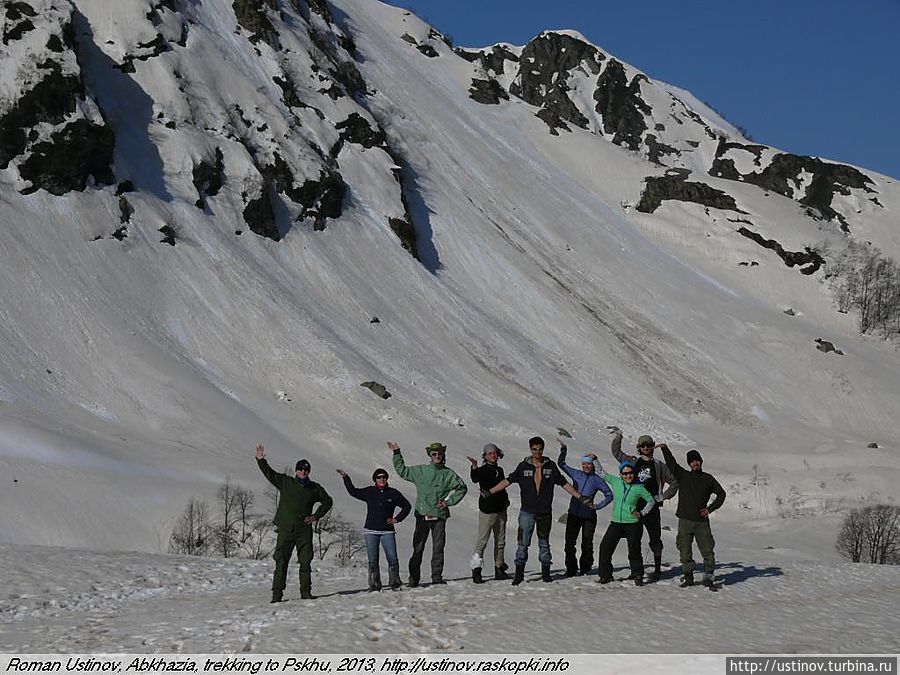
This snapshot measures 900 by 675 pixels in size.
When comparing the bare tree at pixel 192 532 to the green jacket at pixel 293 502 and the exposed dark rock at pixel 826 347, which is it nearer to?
the green jacket at pixel 293 502

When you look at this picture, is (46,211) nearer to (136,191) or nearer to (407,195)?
(136,191)

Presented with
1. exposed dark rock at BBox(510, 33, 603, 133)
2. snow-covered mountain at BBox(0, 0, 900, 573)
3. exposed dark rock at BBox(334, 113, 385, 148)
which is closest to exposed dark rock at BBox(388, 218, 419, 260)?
snow-covered mountain at BBox(0, 0, 900, 573)

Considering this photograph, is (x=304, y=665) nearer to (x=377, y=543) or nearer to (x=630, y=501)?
(x=377, y=543)

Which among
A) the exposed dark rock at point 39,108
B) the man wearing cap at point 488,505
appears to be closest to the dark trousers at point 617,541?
the man wearing cap at point 488,505

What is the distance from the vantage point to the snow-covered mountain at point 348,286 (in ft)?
141

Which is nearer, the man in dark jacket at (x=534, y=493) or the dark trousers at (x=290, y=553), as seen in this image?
the dark trousers at (x=290, y=553)

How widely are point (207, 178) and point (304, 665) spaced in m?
58.2

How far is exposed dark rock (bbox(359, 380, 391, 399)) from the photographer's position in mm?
52312

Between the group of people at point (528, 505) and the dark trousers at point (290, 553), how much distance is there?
0.6 inches

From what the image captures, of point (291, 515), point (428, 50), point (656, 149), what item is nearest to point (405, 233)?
point (428, 50)

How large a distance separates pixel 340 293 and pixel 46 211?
1925cm

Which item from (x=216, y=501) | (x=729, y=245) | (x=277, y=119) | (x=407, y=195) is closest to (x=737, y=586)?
(x=216, y=501)

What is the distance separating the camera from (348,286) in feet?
213

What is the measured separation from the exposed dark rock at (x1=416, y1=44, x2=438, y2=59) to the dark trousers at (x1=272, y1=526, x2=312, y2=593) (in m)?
113
